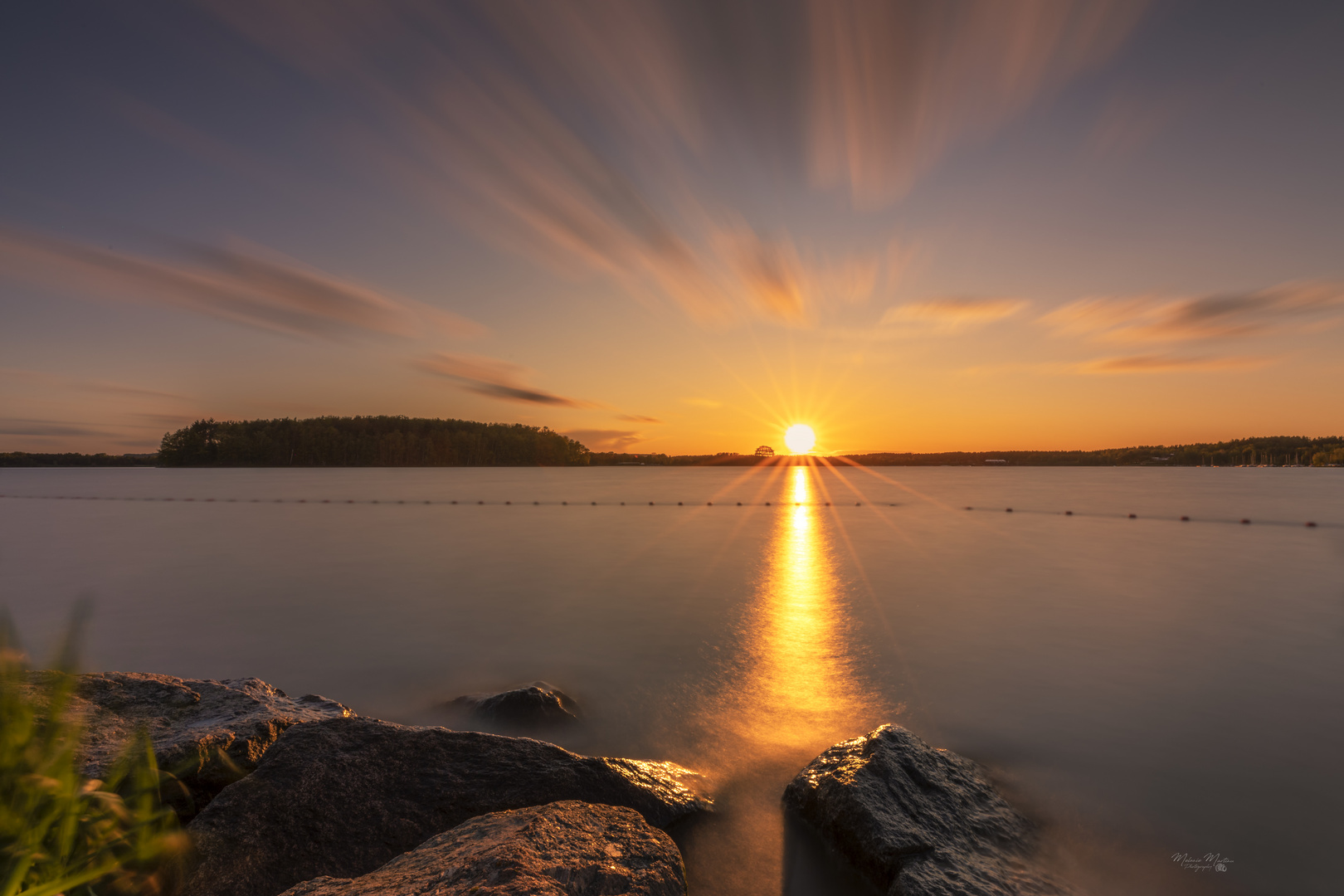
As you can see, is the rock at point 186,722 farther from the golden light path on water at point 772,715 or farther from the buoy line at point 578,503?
the buoy line at point 578,503

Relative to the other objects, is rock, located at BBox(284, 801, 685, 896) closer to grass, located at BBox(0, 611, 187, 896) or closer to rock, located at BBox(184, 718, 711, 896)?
rock, located at BBox(184, 718, 711, 896)

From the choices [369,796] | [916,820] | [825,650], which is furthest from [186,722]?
[825,650]

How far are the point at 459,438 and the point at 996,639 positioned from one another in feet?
517

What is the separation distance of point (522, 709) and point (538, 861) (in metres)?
4.30

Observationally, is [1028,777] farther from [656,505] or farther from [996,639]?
[656,505]

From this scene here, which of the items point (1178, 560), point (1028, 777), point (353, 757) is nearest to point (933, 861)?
point (1028, 777)

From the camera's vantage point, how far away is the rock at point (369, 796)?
11.5 ft

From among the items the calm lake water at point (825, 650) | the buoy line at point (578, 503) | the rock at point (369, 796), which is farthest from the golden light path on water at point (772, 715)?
the buoy line at point (578, 503)

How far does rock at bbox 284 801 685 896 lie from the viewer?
8.93 feet

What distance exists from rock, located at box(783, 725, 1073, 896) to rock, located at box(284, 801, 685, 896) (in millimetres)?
1442

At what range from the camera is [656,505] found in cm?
4059

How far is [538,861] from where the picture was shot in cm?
287

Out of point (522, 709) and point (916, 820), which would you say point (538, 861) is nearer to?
point (916, 820)

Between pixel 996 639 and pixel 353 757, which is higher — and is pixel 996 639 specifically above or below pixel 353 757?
below
